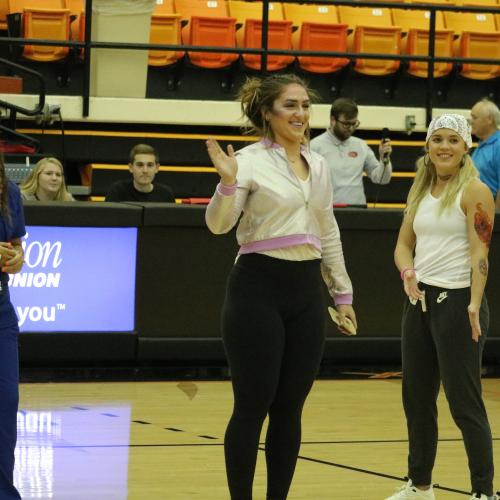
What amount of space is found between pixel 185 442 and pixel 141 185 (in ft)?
11.3

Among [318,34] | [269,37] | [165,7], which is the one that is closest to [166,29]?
[165,7]

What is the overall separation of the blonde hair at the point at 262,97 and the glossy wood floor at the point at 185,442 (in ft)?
5.62

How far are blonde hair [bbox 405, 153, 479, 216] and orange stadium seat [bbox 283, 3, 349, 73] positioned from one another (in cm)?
837

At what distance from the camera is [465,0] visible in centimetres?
Result: 1524

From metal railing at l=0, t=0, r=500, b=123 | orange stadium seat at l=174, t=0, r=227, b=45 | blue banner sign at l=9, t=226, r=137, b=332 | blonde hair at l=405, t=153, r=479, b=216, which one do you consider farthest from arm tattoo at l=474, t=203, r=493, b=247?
orange stadium seat at l=174, t=0, r=227, b=45

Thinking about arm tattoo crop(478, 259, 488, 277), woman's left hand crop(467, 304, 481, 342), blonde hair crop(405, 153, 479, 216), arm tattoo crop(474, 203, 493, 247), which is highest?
blonde hair crop(405, 153, 479, 216)

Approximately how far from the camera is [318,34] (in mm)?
13570

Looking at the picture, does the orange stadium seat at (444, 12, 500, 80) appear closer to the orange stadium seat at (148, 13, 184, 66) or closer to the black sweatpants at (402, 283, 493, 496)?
the orange stadium seat at (148, 13, 184, 66)

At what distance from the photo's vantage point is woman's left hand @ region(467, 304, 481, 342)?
4.94 m

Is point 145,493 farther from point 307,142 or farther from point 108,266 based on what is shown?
point 108,266

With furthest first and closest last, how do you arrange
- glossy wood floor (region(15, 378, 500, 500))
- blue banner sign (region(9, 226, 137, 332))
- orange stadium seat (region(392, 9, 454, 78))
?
orange stadium seat (region(392, 9, 454, 78)) → blue banner sign (region(9, 226, 137, 332)) → glossy wood floor (region(15, 378, 500, 500))

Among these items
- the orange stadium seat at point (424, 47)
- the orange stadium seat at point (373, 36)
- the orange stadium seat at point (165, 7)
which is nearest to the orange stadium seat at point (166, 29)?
the orange stadium seat at point (165, 7)

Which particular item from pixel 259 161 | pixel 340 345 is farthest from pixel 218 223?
pixel 340 345

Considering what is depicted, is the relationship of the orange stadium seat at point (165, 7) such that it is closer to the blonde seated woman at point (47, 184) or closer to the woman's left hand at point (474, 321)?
the blonde seated woman at point (47, 184)
